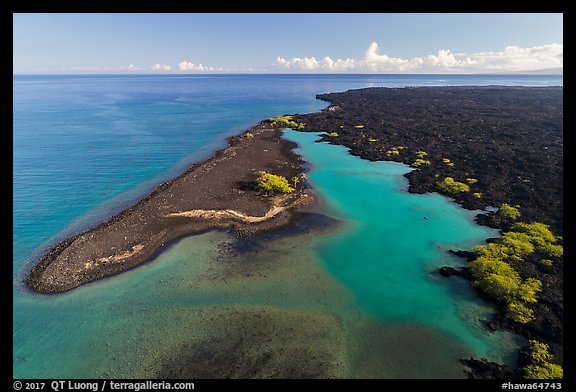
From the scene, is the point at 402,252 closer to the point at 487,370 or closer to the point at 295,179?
the point at 487,370

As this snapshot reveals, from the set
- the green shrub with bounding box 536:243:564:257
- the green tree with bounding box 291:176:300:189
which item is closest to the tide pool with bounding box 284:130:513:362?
the green tree with bounding box 291:176:300:189

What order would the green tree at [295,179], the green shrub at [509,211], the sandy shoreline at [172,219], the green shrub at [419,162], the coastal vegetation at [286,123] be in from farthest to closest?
the coastal vegetation at [286,123] < the green shrub at [419,162] < the green tree at [295,179] < the green shrub at [509,211] < the sandy shoreline at [172,219]

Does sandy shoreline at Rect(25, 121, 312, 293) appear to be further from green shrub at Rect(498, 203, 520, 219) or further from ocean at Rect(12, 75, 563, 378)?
green shrub at Rect(498, 203, 520, 219)

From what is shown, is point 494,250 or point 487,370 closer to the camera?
point 487,370

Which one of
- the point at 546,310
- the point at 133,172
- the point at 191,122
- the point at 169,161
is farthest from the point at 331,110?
the point at 546,310

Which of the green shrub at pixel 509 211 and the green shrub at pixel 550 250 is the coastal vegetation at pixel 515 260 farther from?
the green shrub at pixel 509 211

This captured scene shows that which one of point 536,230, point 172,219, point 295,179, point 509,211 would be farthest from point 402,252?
point 172,219

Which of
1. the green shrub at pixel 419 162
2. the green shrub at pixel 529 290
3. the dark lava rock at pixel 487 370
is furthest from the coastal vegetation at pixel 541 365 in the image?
the green shrub at pixel 419 162
